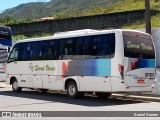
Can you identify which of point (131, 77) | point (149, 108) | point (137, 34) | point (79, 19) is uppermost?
point (79, 19)

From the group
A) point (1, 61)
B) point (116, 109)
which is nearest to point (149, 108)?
point (116, 109)

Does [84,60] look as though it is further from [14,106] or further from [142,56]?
[14,106]

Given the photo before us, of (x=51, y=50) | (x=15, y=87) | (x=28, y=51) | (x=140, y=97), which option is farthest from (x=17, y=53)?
(x=140, y=97)

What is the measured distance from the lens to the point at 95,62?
18312 millimetres

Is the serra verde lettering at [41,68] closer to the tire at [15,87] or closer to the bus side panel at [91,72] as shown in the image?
the bus side panel at [91,72]

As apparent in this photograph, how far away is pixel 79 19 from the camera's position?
38.2m

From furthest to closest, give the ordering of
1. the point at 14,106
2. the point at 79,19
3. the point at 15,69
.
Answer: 1. the point at 79,19
2. the point at 15,69
3. the point at 14,106

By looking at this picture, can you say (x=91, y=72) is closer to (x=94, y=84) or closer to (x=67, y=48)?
(x=94, y=84)

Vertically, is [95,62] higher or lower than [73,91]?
higher

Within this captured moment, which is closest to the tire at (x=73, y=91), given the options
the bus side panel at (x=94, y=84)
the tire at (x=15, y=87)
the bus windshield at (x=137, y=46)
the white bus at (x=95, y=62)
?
the white bus at (x=95, y=62)

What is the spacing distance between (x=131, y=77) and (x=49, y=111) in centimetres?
431

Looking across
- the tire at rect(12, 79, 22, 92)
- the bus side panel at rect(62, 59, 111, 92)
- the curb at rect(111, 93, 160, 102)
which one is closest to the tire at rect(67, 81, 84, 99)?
the bus side panel at rect(62, 59, 111, 92)

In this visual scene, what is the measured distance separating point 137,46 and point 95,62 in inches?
74.5

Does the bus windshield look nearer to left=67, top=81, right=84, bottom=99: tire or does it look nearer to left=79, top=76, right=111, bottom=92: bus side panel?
left=79, top=76, right=111, bottom=92: bus side panel
